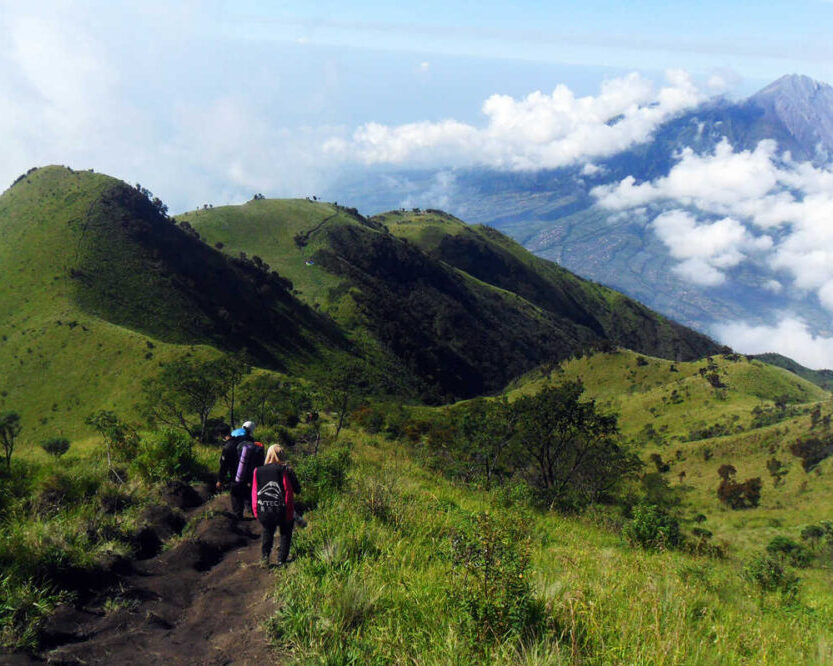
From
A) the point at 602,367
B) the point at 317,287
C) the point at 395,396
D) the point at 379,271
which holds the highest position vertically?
the point at 379,271

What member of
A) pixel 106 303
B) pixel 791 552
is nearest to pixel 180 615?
pixel 791 552

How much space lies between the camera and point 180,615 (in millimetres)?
5152

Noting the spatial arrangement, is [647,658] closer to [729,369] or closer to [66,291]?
[66,291]

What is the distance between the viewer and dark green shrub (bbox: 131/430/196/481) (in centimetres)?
940

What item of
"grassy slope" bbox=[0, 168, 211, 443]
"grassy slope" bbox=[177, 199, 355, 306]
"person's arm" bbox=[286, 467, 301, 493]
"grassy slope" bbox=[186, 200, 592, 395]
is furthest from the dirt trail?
"grassy slope" bbox=[177, 199, 355, 306]

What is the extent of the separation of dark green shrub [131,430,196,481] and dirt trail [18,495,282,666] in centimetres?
295

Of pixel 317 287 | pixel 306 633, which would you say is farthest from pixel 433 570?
pixel 317 287

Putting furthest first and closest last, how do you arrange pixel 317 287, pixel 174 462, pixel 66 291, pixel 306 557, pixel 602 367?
pixel 317 287, pixel 602 367, pixel 66 291, pixel 174 462, pixel 306 557

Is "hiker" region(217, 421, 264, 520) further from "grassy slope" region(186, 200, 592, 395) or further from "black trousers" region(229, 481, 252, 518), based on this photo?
"grassy slope" region(186, 200, 592, 395)

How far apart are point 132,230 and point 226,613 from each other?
10641cm

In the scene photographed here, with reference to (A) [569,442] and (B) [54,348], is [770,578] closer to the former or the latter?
(A) [569,442]

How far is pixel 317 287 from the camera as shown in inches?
5458

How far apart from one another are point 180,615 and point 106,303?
86.3m

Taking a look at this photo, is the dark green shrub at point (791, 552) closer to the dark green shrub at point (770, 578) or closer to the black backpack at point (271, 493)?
the dark green shrub at point (770, 578)
